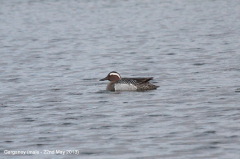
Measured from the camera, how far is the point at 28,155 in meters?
10.5

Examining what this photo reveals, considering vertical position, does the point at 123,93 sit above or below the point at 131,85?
below

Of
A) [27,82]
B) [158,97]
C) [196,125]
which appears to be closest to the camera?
[196,125]

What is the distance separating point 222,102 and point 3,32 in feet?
87.5

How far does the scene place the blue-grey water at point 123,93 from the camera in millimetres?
10961

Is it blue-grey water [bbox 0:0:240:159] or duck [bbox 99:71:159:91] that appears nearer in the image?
blue-grey water [bbox 0:0:240:159]

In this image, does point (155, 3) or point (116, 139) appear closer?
point (116, 139)

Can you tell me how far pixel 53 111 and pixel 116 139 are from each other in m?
3.42

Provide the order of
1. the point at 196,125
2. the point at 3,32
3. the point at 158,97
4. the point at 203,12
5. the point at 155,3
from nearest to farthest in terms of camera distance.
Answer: the point at 196,125
the point at 158,97
the point at 3,32
the point at 203,12
the point at 155,3

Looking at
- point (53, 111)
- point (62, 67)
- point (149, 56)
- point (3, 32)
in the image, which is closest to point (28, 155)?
point (53, 111)

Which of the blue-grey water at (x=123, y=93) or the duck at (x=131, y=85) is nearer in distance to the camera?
the blue-grey water at (x=123, y=93)

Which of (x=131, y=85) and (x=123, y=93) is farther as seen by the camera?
(x=131, y=85)

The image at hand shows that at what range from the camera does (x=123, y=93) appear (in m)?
16.9

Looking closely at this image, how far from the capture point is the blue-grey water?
11.0 m

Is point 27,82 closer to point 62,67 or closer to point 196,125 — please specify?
point 62,67
